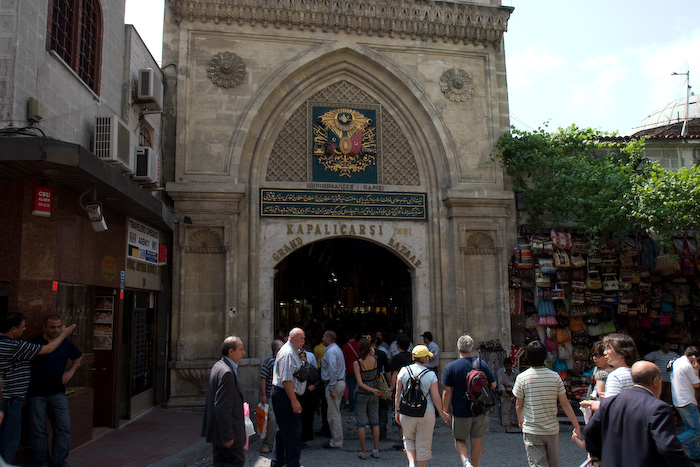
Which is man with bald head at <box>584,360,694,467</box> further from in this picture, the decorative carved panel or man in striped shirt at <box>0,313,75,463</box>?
the decorative carved panel

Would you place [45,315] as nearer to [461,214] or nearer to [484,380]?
[484,380]

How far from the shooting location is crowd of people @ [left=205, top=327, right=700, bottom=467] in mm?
3238

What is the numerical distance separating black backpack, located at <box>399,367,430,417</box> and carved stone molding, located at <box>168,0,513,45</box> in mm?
8436

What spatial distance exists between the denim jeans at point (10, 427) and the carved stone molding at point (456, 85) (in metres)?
9.77

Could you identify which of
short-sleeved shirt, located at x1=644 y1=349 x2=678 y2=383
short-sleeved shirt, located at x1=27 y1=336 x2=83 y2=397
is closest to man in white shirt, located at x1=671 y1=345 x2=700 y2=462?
short-sleeved shirt, located at x1=644 y1=349 x2=678 y2=383

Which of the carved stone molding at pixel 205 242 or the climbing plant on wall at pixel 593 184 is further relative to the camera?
the carved stone molding at pixel 205 242

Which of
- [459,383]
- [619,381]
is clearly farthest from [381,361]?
[619,381]

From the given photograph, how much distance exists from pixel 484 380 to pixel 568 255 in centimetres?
672

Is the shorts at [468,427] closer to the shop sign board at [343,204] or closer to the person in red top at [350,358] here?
the person in red top at [350,358]

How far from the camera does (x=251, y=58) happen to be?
1170 centimetres

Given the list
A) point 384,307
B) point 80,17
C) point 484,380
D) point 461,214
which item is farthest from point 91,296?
point 384,307

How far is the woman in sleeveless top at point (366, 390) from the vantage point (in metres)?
7.62

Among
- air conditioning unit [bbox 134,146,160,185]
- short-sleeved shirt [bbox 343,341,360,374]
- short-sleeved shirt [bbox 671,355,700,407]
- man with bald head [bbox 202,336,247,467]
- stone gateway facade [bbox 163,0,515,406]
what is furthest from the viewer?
stone gateway facade [bbox 163,0,515,406]

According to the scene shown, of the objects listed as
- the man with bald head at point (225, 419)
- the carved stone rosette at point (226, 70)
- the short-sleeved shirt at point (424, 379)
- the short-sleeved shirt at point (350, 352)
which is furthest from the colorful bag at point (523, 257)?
the man with bald head at point (225, 419)
